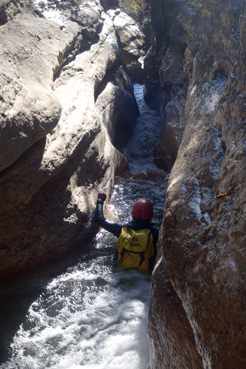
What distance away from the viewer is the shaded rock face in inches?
140

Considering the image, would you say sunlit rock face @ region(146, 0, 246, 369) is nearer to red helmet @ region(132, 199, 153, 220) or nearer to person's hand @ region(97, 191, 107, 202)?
red helmet @ region(132, 199, 153, 220)

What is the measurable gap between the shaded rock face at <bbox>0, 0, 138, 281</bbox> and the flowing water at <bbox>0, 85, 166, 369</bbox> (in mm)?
337

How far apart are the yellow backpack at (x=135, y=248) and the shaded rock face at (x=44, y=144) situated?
726mm

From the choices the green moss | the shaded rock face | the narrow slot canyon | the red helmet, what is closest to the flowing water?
the narrow slot canyon

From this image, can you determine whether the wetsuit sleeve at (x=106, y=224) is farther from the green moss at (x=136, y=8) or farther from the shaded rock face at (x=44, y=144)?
the green moss at (x=136, y=8)

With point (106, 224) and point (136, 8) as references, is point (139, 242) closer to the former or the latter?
point (106, 224)

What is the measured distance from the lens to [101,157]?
568 centimetres

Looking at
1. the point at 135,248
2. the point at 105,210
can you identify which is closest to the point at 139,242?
the point at 135,248

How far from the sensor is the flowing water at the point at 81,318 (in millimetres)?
3297

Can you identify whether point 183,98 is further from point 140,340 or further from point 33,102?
point 140,340

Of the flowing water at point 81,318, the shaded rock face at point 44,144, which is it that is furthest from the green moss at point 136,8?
the flowing water at point 81,318

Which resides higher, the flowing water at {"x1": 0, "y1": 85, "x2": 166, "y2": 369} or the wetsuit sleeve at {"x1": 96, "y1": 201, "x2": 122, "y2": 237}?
the wetsuit sleeve at {"x1": 96, "y1": 201, "x2": 122, "y2": 237}

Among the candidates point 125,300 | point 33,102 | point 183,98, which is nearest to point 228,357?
point 125,300

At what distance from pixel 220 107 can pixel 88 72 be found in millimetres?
3997
